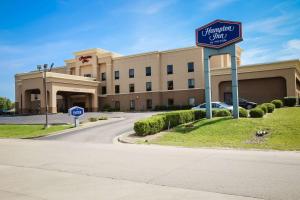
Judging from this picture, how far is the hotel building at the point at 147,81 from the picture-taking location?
1457 inches

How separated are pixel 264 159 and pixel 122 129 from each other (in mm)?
14735

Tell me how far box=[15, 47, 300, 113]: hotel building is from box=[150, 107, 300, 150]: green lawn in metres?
19.0

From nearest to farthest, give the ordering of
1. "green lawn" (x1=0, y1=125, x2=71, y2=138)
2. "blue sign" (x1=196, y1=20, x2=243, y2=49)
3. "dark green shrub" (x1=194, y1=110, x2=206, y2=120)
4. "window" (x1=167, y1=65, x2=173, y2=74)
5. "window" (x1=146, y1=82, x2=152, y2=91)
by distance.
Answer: "blue sign" (x1=196, y1=20, x2=243, y2=49)
"green lawn" (x1=0, y1=125, x2=71, y2=138)
"dark green shrub" (x1=194, y1=110, x2=206, y2=120)
"window" (x1=167, y1=65, x2=173, y2=74)
"window" (x1=146, y1=82, x2=152, y2=91)

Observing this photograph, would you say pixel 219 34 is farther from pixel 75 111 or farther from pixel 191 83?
pixel 191 83

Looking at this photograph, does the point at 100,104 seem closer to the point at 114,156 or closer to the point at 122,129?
the point at 122,129

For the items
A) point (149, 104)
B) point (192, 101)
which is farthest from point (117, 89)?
point (192, 101)

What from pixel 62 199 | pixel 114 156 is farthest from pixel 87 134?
pixel 62 199

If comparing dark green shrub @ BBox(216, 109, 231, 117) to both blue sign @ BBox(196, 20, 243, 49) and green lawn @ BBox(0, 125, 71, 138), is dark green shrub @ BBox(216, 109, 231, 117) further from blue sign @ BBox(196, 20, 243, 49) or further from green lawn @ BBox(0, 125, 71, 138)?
green lawn @ BBox(0, 125, 71, 138)

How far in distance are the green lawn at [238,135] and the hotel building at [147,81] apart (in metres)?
19.0

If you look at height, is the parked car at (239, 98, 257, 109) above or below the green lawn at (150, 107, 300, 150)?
above

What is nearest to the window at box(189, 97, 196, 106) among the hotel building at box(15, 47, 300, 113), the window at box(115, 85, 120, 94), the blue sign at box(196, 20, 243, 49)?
the hotel building at box(15, 47, 300, 113)

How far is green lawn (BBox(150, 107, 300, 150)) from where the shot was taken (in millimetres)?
14844

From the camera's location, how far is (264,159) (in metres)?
10.3

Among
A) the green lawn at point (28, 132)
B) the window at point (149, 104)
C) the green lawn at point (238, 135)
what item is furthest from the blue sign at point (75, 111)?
the window at point (149, 104)
